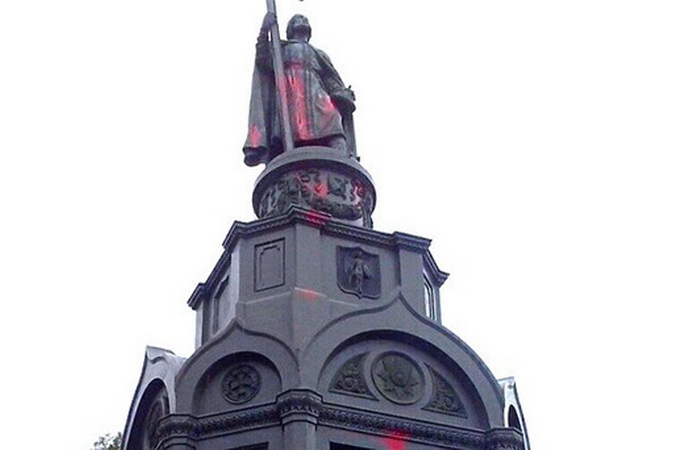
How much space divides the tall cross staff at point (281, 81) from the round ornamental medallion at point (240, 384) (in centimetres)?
429

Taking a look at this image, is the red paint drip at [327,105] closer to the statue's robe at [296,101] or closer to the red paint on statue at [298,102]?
the statue's robe at [296,101]

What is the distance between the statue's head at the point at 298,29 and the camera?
20.4 m

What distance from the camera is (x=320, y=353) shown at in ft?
49.6

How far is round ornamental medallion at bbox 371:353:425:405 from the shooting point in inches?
→ 606

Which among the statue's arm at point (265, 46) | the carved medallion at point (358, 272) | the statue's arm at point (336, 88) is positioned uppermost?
the statue's arm at point (265, 46)

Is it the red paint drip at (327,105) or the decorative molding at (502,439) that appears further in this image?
the red paint drip at (327,105)

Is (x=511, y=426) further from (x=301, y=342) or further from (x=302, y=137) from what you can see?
(x=302, y=137)

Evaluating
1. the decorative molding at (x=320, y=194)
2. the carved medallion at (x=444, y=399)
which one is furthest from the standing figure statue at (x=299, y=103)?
the carved medallion at (x=444, y=399)

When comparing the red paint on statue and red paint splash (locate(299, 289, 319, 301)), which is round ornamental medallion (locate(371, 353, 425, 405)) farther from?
the red paint on statue

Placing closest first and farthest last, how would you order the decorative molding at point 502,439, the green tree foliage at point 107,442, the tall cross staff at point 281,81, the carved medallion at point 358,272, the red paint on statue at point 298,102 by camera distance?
the decorative molding at point 502,439 → the carved medallion at point 358,272 → the tall cross staff at point 281,81 → the red paint on statue at point 298,102 → the green tree foliage at point 107,442

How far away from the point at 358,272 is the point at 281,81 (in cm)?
Answer: 424

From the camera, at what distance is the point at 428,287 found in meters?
17.4

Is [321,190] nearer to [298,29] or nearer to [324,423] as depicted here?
[298,29]

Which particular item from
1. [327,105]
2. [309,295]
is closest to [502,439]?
[309,295]
